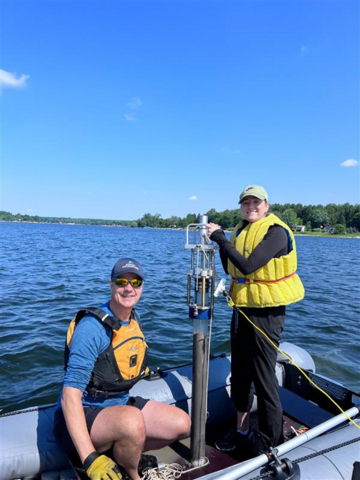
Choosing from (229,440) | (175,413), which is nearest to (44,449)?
(175,413)

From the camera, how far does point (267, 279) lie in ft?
8.52

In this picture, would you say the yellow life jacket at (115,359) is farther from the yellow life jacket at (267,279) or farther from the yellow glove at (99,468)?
the yellow life jacket at (267,279)

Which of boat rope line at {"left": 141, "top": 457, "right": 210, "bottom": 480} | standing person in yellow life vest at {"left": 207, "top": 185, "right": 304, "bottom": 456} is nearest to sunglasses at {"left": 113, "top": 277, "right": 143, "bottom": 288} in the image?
standing person in yellow life vest at {"left": 207, "top": 185, "right": 304, "bottom": 456}

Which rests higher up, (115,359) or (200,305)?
(200,305)

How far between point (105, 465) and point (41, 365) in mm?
3853

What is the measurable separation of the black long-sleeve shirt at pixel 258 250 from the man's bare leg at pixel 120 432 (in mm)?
1201

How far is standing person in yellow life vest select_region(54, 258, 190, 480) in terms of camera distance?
1.91 metres

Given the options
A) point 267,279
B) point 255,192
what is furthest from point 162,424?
point 255,192

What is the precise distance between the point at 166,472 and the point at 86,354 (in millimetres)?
1131

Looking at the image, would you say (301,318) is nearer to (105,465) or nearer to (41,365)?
(41,365)

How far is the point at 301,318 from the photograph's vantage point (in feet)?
28.9

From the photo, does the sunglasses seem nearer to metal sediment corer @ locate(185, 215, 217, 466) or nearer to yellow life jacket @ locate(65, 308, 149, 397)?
yellow life jacket @ locate(65, 308, 149, 397)

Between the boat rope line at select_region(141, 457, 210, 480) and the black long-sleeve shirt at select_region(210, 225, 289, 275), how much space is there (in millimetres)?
1520

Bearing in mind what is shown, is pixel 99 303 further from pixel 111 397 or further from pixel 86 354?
pixel 86 354
